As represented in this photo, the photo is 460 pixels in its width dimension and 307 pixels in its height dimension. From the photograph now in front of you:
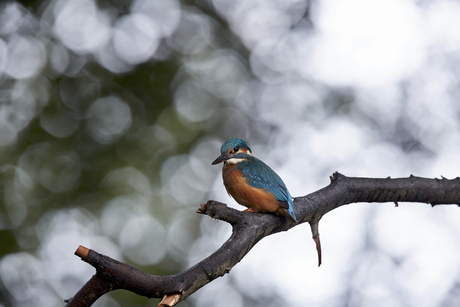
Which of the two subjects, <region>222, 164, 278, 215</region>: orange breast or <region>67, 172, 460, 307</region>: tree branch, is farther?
<region>222, 164, 278, 215</region>: orange breast

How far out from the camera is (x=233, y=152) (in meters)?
3.74

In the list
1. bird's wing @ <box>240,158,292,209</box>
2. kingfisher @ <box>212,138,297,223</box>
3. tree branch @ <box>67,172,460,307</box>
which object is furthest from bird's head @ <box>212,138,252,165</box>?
tree branch @ <box>67,172,460,307</box>

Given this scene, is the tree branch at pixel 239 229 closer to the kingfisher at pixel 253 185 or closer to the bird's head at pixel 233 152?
the kingfisher at pixel 253 185

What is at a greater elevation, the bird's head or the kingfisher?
the bird's head

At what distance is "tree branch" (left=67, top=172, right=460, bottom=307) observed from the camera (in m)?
1.89

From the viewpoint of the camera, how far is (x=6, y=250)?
25.3 feet

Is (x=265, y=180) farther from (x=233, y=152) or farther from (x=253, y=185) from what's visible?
(x=233, y=152)

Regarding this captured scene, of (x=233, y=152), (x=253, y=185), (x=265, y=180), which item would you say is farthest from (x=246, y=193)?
(x=233, y=152)

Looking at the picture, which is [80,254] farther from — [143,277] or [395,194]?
[395,194]

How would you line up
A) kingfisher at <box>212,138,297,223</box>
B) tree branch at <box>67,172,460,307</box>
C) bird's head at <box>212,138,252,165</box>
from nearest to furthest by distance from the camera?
tree branch at <box>67,172,460,307</box> < kingfisher at <box>212,138,297,223</box> < bird's head at <box>212,138,252,165</box>

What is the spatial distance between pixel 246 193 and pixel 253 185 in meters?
0.09

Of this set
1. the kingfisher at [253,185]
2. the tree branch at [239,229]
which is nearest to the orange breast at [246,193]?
the kingfisher at [253,185]

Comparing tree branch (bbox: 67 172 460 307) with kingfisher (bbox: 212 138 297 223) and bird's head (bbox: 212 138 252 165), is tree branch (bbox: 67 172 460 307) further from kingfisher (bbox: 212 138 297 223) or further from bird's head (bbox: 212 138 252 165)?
bird's head (bbox: 212 138 252 165)

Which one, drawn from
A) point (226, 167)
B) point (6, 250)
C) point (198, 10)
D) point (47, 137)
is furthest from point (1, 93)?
point (226, 167)
